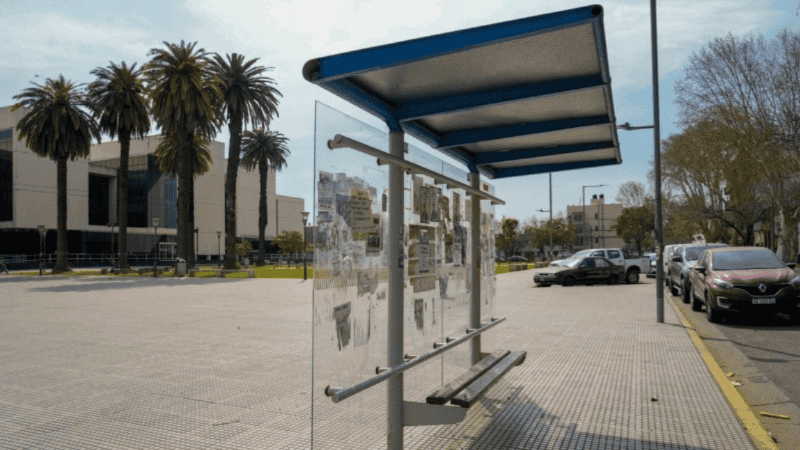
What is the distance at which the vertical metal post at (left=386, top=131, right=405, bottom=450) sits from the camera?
405 centimetres

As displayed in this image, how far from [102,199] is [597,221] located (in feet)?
349

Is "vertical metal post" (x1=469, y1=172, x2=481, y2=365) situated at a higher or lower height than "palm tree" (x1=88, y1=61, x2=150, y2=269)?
lower

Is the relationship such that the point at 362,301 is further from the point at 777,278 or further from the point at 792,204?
the point at 792,204

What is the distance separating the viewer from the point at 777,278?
11.2 m

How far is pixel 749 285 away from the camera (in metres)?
11.2

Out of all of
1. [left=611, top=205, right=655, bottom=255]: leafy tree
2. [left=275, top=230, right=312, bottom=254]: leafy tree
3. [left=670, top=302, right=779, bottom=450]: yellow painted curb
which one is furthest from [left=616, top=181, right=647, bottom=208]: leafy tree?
[left=670, top=302, right=779, bottom=450]: yellow painted curb

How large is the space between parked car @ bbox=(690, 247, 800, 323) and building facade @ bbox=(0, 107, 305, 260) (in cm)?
4748

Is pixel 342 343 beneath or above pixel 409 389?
above

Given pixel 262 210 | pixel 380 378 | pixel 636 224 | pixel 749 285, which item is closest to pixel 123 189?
pixel 262 210

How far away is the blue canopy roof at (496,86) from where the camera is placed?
3461 millimetres

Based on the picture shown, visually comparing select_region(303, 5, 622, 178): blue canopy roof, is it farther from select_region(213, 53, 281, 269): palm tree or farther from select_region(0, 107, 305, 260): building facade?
select_region(0, 107, 305, 260): building facade

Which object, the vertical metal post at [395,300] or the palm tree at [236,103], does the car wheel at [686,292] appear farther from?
the palm tree at [236,103]

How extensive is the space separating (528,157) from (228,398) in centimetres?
391

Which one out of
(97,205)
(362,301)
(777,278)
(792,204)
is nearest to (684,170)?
(792,204)
